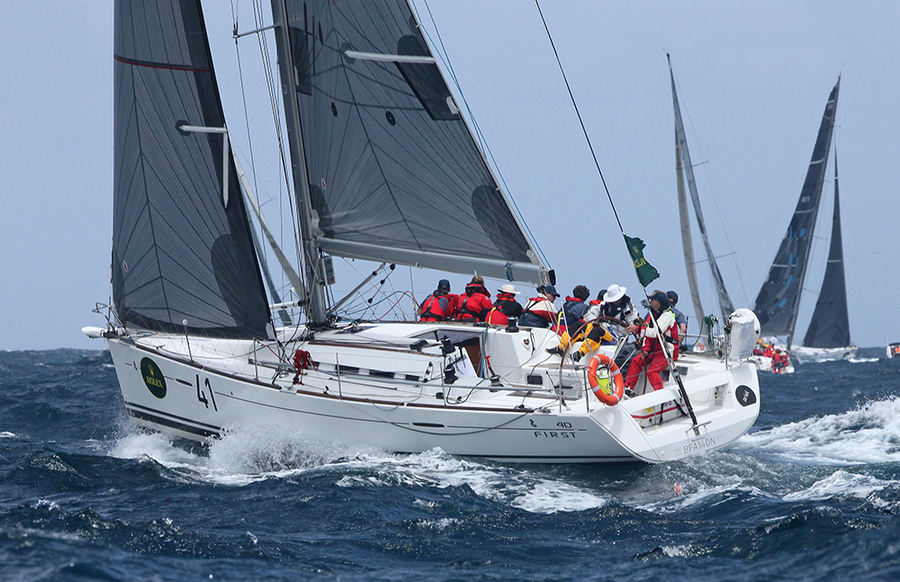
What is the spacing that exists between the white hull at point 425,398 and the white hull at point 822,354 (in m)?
32.4

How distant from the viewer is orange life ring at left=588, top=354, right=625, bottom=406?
26.6ft

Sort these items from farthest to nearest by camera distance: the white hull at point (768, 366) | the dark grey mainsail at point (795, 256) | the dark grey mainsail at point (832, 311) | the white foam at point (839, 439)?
the dark grey mainsail at point (832, 311)
the dark grey mainsail at point (795, 256)
the white hull at point (768, 366)
the white foam at point (839, 439)

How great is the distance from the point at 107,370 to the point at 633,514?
20.8m

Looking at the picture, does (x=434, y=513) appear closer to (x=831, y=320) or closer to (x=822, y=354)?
(x=822, y=354)

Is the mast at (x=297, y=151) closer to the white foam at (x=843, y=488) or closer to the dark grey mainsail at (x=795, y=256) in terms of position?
the white foam at (x=843, y=488)

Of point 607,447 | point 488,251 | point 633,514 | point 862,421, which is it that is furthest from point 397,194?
point 862,421

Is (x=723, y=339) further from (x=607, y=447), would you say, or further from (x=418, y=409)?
(x=418, y=409)

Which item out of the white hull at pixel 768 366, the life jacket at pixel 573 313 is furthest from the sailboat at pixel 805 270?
the life jacket at pixel 573 313

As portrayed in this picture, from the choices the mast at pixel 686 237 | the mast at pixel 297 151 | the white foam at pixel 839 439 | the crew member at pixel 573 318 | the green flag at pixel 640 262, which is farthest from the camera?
the mast at pixel 686 237

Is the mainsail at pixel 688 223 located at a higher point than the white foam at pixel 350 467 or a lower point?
higher

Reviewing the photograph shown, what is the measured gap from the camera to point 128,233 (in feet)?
34.3

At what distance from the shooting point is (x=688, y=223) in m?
23.7

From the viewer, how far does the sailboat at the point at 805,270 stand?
3453 cm

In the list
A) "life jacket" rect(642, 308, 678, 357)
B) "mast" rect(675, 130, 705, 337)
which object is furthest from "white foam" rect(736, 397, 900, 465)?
"mast" rect(675, 130, 705, 337)
